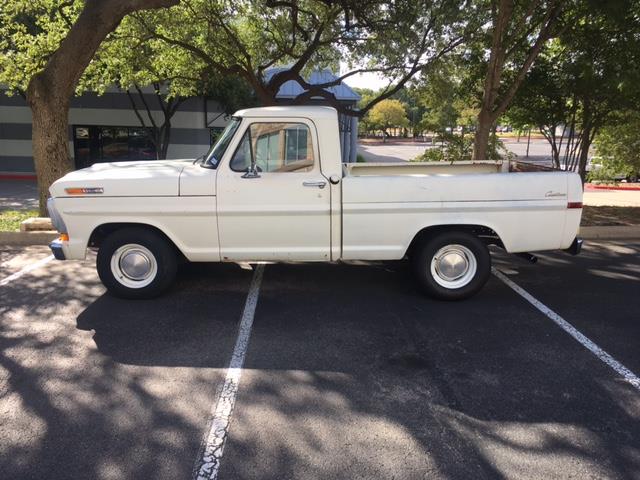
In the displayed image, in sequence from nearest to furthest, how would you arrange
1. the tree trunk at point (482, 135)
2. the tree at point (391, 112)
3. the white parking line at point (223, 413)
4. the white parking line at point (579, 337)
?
the white parking line at point (223, 413), the white parking line at point (579, 337), the tree trunk at point (482, 135), the tree at point (391, 112)

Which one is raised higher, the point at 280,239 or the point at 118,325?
the point at 280,239

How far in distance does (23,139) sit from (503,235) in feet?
67.3

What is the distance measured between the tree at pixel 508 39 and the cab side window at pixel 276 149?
220 inches

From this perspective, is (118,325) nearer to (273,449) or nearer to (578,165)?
(273,449)

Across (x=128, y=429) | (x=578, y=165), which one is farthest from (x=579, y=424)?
(x=578, y=165)

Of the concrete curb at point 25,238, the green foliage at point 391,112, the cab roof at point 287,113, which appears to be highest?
the green foliage at point 391,112

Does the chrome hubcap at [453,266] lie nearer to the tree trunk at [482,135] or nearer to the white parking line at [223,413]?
the white parking line at [223,413]

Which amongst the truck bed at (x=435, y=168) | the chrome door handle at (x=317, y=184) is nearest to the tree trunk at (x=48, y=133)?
the truck bed at (x=435, y=168)

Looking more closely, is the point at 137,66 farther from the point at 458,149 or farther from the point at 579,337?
the point at 579,337

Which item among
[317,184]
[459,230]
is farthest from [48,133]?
[459,230]

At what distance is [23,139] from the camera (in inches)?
810

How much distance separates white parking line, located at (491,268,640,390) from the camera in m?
4.09

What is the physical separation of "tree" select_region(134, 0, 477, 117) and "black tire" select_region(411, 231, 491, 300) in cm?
603

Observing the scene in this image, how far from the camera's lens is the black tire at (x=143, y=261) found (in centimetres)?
549
